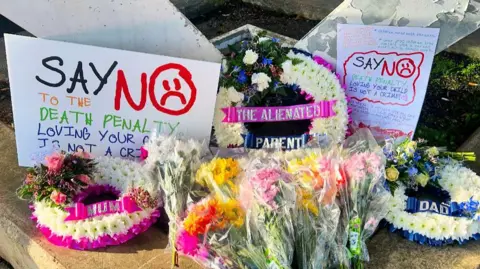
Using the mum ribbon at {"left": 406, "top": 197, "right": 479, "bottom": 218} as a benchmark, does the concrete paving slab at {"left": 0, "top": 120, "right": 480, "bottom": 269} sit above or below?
below

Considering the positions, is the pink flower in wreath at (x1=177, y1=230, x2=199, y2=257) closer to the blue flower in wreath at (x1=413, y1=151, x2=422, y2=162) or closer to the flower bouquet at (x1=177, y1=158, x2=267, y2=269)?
the flower bouquet at (x1=177, y1=158, x2=267, y2=269)

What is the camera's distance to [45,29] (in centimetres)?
243

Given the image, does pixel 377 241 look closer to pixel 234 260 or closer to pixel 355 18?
pixel 234 260

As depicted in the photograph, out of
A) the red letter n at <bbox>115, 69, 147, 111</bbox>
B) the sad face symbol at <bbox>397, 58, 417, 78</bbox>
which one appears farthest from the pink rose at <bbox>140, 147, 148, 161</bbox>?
the sad face symbol at <bbox>397, 58, 417, 78</bbox>

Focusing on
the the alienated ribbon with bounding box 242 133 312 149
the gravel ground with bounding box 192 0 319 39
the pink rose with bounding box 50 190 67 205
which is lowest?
the pink rose with bounding box 50 190 67 205

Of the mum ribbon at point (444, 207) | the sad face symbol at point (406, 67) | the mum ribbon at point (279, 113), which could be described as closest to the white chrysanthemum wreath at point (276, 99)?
the mum ribbon at point (279, 113)

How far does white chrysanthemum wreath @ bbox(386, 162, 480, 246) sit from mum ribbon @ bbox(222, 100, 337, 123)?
21.4 inches

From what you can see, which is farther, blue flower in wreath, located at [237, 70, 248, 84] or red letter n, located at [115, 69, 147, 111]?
blue flower in wreath, located at [237, 70, 248, 84]

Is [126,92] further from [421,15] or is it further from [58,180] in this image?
[421,15]

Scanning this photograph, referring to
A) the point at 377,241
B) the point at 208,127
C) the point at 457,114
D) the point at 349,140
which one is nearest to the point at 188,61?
the point at 208,127

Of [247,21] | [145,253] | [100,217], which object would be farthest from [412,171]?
[247,21]

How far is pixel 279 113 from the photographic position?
8.71ft

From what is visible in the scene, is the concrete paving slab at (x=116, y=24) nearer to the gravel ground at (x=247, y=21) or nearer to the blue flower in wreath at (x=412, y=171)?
the blue flower in wreath at (x=412, y=171)

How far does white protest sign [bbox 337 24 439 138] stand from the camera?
2.71m
